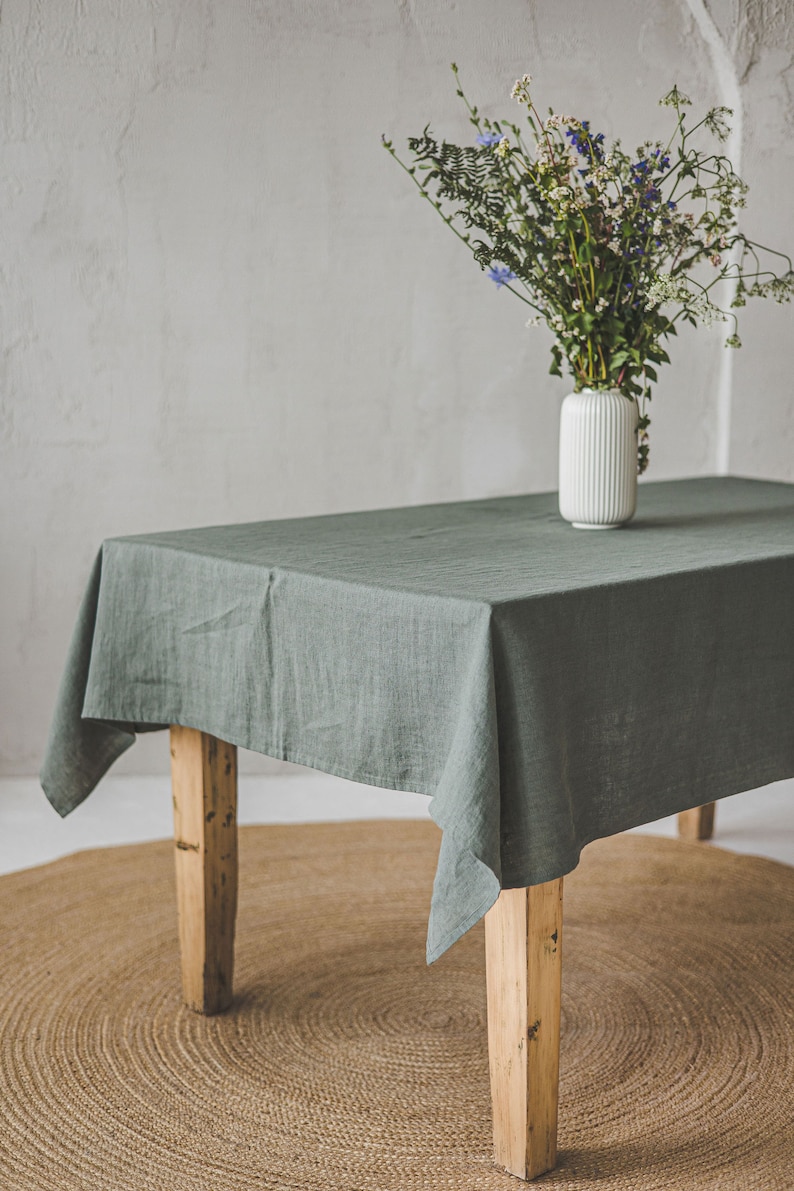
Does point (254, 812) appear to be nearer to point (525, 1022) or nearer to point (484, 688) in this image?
point (525, 1022)

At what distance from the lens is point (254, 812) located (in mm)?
3312

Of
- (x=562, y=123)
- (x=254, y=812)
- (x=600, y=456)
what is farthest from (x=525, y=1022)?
(x=254, y=812)

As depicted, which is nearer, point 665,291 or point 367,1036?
point 665,291

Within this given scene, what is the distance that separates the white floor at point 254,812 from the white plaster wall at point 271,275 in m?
0.27

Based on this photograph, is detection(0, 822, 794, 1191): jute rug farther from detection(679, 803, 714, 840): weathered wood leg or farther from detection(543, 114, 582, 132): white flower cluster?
detection(543, 114, 582, 132): white flower cluster

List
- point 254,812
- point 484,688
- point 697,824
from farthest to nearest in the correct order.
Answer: point 254,812 < point 697,824 < point 484,688

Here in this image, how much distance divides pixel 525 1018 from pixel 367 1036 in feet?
1.84

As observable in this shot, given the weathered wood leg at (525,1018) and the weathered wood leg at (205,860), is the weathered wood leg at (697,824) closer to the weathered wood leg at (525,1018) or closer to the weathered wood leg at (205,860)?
the weathered wood leg at (205,860)

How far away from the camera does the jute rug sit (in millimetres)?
1713

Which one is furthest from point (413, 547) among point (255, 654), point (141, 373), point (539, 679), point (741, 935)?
point (141, 373)

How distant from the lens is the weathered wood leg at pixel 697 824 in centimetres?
299

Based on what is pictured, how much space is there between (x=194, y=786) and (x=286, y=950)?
0.55 meters

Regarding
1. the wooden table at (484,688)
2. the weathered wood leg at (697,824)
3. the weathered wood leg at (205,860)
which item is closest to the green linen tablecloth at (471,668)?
the wooden table at (484,688)

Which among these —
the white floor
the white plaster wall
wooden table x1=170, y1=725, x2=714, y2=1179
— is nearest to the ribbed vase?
wooden table x1=170, y1=725, x2=714, y2=1179
